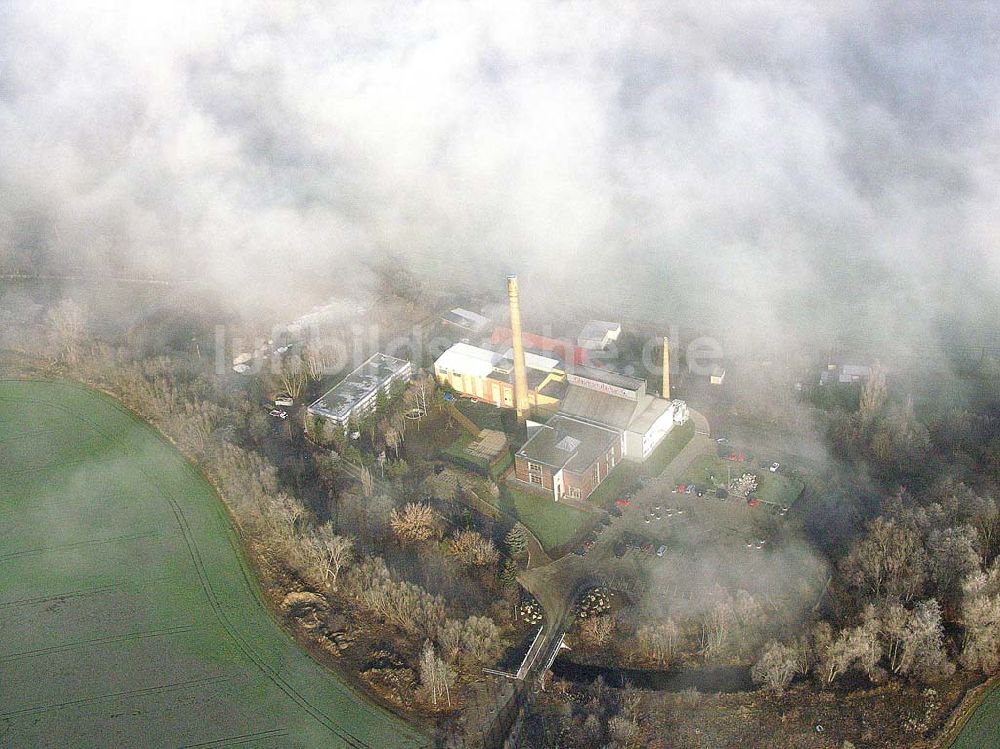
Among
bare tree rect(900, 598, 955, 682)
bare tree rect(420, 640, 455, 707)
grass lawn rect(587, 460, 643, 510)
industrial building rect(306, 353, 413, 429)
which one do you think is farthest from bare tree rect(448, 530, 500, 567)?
bare tree rect(900, 598, 955, 682)

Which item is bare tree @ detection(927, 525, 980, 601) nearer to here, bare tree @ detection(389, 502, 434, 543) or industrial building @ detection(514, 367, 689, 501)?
industrial building @ detection(514, 367, 689, 501)

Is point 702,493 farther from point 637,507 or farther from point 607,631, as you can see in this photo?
point 607,631

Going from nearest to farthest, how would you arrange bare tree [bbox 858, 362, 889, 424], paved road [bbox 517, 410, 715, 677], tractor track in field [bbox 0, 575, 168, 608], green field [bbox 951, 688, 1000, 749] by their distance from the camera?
green field [bbox 951, 688, 1000, 749] < paved road [bbox 517, 410, 715, 677] < tractor track in field [bbox 0, 575, 168, 608] < bare tree [bbox 858, 362, 889, 424]

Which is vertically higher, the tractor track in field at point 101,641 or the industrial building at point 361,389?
the industrial building at point 361,389

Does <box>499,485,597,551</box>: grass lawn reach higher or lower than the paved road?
higher

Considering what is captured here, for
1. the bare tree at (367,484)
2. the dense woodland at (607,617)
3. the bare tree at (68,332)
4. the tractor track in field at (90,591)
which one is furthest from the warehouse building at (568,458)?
the bare tree at (68,332)

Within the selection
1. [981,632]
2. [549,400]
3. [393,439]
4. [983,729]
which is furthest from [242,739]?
[981,632]

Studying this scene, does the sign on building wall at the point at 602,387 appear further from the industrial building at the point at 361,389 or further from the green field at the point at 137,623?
the green field at the point at 137,623
